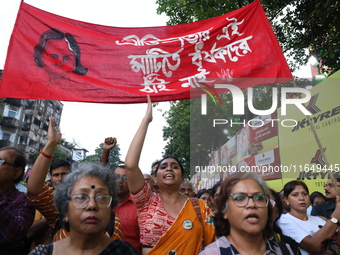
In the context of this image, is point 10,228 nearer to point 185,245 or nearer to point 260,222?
point 185,245

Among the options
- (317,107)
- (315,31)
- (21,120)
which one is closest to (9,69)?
(317,107)

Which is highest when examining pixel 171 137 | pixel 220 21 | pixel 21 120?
pixel 21 120

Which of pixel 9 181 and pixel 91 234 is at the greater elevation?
pixel 9 181

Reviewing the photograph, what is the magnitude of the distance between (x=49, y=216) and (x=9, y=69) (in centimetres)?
188

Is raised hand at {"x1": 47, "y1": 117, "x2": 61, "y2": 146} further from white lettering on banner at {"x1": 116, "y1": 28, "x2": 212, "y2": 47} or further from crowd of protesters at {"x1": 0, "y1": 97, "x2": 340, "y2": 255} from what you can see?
white lettering on banner at {"x1": 116, "y1": 28, "x2": 212, "y2": 47}

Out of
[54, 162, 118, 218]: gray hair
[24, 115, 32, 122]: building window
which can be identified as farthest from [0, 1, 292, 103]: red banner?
[24, 115, 32, 122]: building window

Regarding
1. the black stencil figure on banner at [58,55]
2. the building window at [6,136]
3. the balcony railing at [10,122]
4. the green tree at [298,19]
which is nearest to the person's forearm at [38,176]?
the black stencil figure on banner at [58,55]

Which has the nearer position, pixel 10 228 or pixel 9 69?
pixel 10 228

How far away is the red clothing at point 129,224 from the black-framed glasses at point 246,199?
1.38m

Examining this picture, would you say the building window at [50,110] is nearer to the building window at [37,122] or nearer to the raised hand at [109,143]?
the building window at [37,122]

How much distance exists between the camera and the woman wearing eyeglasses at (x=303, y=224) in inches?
101

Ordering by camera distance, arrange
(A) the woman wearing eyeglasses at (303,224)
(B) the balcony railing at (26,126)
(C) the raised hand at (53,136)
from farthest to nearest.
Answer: (B) the balcony railing at (26,126) → (A) the woman wearing eyeglasses at (303,224) → (C) the raised hand at (53,136)

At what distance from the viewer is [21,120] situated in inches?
1428

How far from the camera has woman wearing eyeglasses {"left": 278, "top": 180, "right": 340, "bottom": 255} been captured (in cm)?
256
